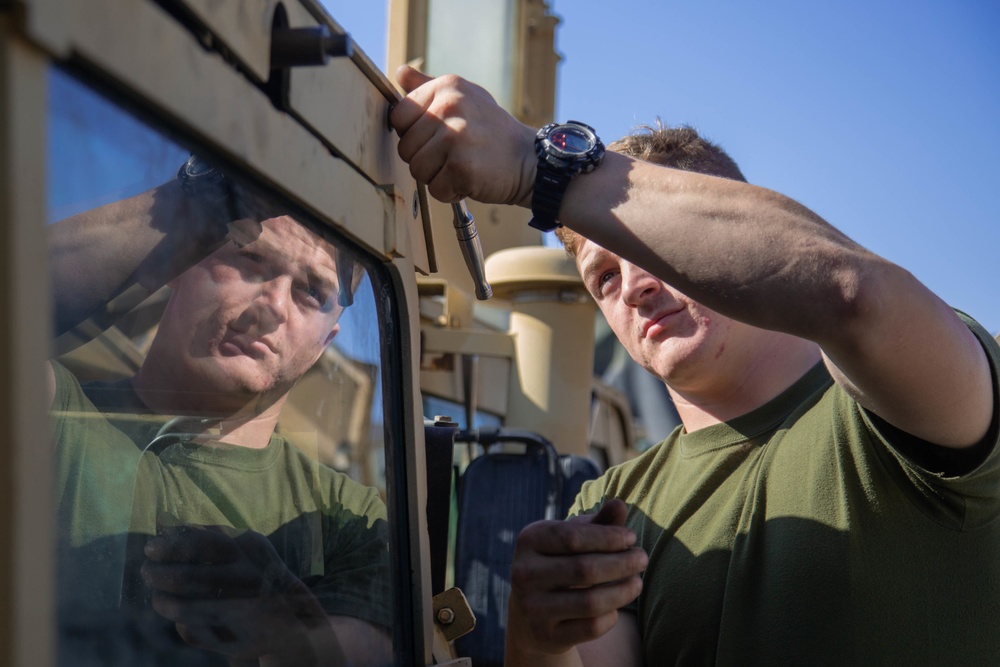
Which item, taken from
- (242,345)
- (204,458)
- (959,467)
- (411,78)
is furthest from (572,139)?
(959,467)

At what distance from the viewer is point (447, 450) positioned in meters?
1.69

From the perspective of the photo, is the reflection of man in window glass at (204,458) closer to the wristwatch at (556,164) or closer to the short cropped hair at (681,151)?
the wristwatch at (556,164)

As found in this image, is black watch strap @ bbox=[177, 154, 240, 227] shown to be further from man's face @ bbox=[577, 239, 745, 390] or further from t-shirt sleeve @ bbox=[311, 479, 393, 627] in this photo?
man's face @ bbox=[577, 239, 745, 390]

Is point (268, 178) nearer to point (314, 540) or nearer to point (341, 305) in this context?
point (341, 305)

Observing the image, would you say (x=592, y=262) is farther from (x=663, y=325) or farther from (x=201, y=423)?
(x=201, y=423)

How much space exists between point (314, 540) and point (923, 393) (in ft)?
2.62

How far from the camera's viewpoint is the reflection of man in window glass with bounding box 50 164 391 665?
3.28 feet

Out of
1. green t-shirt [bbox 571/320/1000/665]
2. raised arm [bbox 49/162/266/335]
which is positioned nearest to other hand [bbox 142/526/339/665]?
raised arm [bbox 49/162/266/335]

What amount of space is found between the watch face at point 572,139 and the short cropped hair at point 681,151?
0.66m

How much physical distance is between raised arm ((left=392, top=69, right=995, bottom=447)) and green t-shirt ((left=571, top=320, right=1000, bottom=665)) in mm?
156

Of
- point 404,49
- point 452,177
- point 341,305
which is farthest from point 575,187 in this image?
point 404,49

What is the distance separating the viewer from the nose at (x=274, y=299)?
1127mm

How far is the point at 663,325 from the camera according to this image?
6.41ft

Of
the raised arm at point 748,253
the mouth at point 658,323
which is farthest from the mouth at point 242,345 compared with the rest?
the mouth at point 658,323
